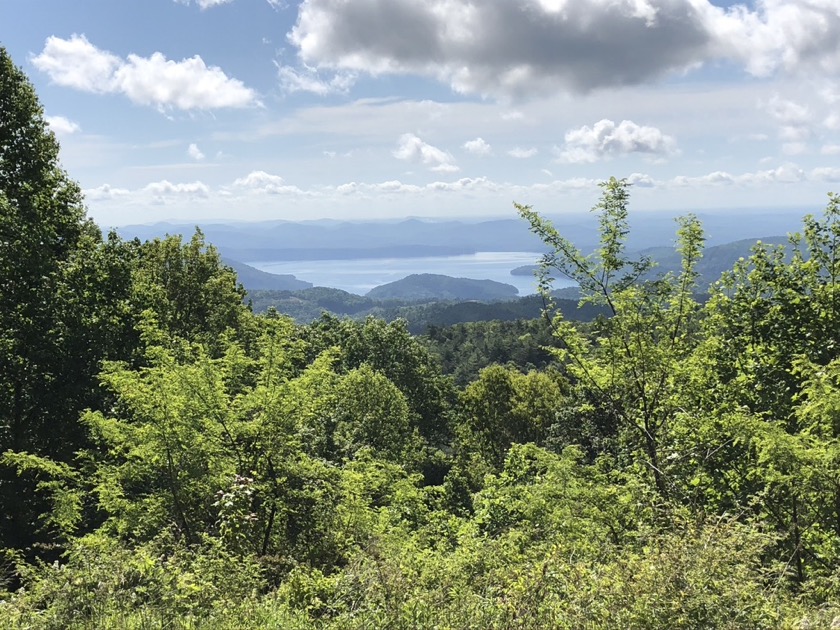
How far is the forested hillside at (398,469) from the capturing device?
6094mm

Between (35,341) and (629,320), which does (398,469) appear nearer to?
(629,320)

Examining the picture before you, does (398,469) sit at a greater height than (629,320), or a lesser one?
lesser

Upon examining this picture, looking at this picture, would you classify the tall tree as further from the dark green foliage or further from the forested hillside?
the dark green foliage

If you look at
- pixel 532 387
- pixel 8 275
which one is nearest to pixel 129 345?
pixel 8 275

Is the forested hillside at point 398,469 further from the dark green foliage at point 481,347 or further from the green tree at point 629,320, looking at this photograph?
the dark green foliage at point 481,347

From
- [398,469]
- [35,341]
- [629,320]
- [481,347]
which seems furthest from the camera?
[481,347]

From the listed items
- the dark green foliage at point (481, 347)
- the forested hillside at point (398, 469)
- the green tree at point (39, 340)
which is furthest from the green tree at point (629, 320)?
→ the dark green foliage at point (481, 347)

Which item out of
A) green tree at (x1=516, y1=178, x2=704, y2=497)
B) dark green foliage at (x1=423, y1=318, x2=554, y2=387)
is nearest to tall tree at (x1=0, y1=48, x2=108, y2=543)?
green tree at (x1=516, y1=178, x2=704, y2=497)

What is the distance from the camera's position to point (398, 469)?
51.5ft

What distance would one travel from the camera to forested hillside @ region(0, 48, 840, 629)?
609cm

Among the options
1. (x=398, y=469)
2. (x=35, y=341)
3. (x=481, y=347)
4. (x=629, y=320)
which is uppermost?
(x=629, y=320)

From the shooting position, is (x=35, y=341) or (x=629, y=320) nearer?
(x=629, y=320)

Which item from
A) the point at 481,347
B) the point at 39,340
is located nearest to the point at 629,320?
the point at 39,340

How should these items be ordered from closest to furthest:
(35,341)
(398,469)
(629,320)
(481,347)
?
(629,320) → (35,341) → (398,469) → (481,347)
